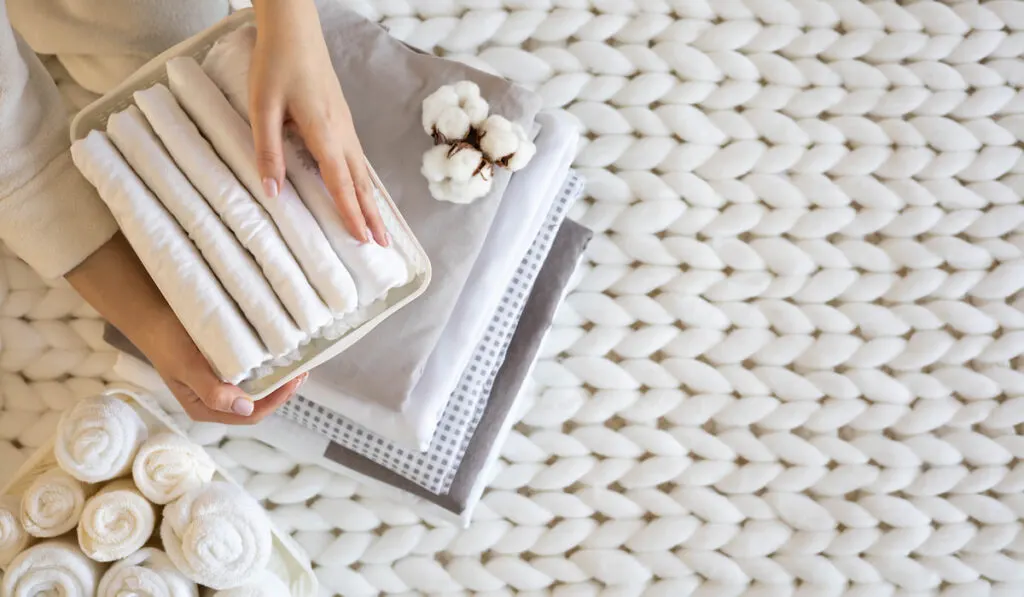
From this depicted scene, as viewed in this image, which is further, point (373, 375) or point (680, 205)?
point (680, 205)

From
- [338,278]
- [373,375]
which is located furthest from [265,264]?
[373,375]

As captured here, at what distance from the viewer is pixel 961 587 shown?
925 mm

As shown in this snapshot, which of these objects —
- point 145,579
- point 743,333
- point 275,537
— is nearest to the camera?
point 145,579

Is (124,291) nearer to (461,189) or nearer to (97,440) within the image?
(97,440)

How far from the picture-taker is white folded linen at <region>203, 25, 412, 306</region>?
605mm

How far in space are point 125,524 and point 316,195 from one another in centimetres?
37

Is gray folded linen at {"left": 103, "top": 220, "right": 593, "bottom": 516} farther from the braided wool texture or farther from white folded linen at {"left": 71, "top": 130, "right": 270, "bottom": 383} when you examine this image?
white folded linen at {"left": 71, "top": 130, "right": 270, "bottom": 383}

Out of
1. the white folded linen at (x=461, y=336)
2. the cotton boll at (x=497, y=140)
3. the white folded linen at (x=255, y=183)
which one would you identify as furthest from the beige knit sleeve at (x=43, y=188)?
the cotton boll at (x=497, y=140)

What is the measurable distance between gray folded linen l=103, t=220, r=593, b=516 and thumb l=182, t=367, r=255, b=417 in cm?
24

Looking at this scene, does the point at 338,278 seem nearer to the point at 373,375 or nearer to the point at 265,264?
the point at 265,264

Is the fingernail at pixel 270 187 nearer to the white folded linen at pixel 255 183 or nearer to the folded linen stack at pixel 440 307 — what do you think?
the white folded linen at pixel 255 183

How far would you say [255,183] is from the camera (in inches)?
23.9

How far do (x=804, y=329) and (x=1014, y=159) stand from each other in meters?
0.33

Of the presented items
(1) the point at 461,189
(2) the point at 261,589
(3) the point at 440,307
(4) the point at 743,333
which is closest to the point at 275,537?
(2) the point at 261,589
